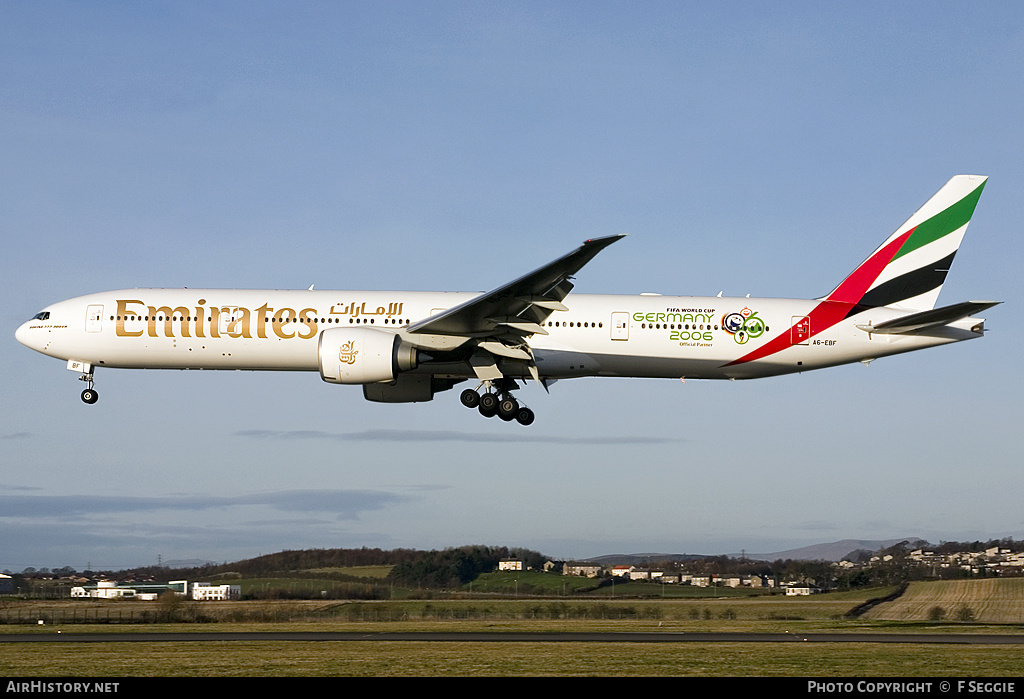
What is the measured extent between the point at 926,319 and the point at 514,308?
42.7 ft

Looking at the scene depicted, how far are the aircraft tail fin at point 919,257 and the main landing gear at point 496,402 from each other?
11177 mm

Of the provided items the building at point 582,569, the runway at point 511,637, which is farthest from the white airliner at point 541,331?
the building at point 582,569

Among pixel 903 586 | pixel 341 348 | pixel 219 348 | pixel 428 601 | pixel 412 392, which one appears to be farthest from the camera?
pixel 903 586

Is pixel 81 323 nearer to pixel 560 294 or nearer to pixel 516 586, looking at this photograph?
pixel 560 294

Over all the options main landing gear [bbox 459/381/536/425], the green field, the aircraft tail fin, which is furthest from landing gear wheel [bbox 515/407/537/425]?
the aircraft tail fin

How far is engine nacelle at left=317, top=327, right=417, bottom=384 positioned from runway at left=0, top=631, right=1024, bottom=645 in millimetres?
7807

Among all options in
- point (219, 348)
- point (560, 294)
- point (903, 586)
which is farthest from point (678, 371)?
point (903, 586)

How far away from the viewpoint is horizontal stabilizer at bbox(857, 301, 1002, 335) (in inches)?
1330

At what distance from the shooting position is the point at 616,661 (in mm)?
26125

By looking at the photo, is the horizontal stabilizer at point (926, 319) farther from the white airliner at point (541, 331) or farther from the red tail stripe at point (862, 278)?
the red tail stripe at point (862, 278)

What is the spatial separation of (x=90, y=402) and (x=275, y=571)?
1275 cm

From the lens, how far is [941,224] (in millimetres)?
39250

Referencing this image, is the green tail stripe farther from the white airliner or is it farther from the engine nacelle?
the engine nacelle

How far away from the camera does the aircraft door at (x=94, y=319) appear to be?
37875mm
